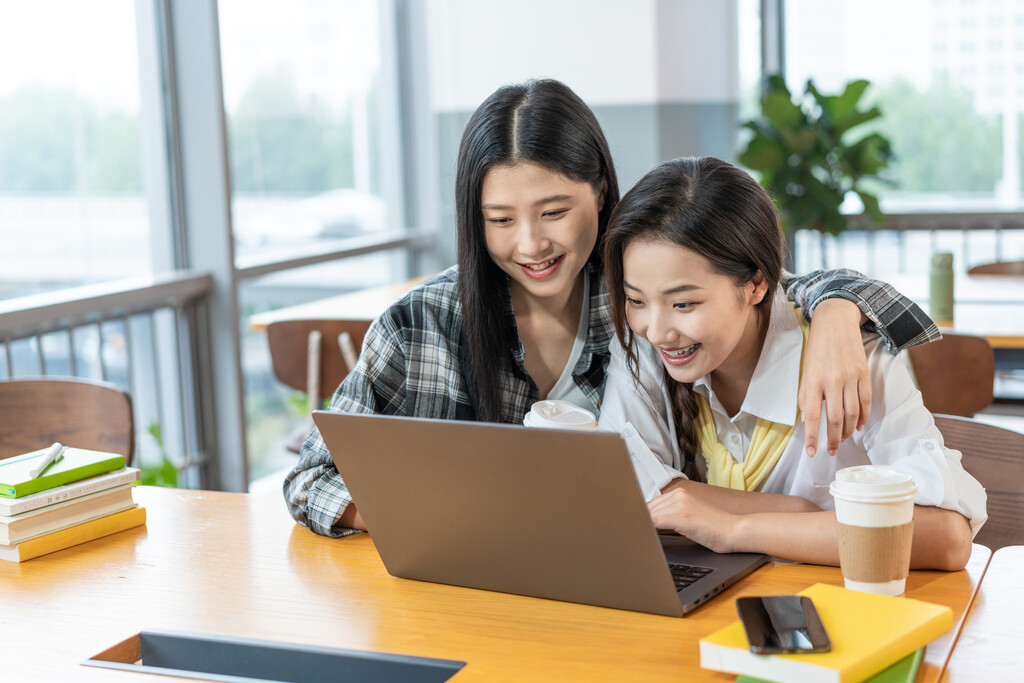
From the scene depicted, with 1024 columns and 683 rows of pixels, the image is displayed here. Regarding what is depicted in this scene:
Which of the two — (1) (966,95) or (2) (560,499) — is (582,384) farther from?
(1) (966,95)

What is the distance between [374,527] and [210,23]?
2654 mm

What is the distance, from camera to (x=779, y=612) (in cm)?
86

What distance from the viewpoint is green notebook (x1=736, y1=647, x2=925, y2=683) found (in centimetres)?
80

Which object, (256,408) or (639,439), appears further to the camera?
(256,408)

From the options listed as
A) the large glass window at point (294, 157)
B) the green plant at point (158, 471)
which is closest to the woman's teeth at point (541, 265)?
the green plant at point (158, 471)

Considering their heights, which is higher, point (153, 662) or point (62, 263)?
point (62, 263)

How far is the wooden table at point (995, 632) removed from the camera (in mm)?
845

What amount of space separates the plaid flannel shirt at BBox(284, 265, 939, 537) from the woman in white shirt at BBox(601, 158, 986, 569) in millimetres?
81

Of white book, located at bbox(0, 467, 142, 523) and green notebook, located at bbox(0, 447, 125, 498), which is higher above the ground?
green notebook, located at bbox(0, 447, 125, 498)

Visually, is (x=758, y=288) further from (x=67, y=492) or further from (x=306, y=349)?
(x=306, y=349)

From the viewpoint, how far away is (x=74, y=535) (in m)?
1.28

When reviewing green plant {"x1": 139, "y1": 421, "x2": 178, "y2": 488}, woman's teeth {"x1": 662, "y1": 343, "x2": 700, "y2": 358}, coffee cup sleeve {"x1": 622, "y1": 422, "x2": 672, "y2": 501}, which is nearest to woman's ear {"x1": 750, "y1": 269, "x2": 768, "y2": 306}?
woman's teeth {"x1": 662, "y1": 343, "x2": 700, "y2": 358}

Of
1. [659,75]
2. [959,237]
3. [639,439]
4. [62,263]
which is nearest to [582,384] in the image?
[639,439]

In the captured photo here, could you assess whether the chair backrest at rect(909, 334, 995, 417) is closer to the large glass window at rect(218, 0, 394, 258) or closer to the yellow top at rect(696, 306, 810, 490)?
the yellow top at rect(696, 306, 810, 490)
